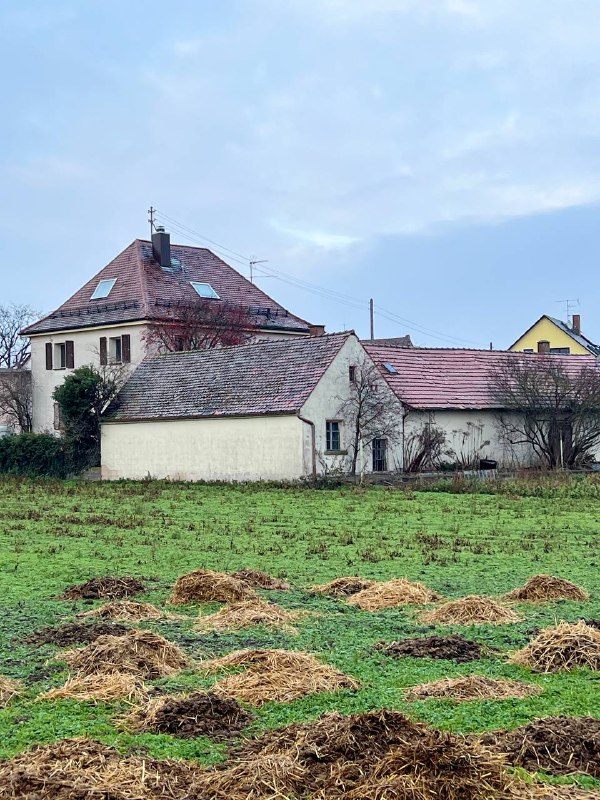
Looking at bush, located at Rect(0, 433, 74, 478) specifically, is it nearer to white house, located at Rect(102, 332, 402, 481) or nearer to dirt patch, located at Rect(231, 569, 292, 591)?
white house, located at Rect(102, 332, 402, 481)

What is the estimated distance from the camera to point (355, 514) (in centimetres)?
2505

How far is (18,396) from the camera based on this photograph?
185ft

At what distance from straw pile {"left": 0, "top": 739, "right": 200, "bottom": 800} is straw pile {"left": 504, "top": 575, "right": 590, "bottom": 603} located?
6.75m

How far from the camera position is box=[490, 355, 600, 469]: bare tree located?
132ft

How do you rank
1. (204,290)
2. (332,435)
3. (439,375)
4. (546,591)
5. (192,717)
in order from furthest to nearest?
(204,290) < (439,375) < (332,435) < (546,591) < (192,717)

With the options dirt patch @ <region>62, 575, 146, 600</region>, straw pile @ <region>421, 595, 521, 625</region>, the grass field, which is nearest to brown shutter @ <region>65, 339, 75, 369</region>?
the grass field

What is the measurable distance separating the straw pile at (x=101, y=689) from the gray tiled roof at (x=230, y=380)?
90.7ft

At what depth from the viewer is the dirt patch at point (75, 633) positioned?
10.1 m

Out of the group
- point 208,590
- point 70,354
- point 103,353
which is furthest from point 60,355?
point 208,590

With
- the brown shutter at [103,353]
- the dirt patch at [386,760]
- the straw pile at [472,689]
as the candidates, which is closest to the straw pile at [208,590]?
the straw pile at [472,689]

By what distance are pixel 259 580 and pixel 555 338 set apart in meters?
63.8

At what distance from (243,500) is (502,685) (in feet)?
72.3

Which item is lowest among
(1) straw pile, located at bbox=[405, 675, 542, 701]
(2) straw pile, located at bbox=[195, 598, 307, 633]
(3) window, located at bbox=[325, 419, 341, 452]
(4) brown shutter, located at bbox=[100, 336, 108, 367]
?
(1) straw pile, located at bbox=[405, 675, 542, 701]

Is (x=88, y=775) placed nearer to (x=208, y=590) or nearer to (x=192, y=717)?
(x=192, y=717)
